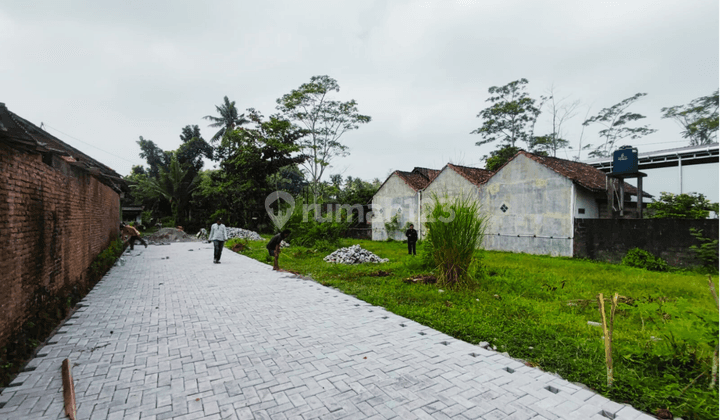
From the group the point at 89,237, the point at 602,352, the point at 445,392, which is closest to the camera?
the point at 445,392

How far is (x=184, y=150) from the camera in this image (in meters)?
Result: 32.8

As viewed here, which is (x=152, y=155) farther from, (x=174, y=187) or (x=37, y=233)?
(x=37, y=233)

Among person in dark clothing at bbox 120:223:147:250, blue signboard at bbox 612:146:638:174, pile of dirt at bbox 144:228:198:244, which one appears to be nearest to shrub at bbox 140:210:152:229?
pile of dirt at bbox 144:228:198:244

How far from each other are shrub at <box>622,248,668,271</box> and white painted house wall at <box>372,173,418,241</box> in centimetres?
1027

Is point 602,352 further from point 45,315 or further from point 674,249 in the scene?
point 674,249

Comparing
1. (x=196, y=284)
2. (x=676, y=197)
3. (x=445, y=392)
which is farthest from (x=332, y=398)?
(x=676, y=197)

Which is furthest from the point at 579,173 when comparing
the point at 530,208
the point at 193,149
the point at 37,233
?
the point at 193,149

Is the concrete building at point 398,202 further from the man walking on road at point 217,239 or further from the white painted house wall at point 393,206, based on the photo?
the man walking on road at point 217,239

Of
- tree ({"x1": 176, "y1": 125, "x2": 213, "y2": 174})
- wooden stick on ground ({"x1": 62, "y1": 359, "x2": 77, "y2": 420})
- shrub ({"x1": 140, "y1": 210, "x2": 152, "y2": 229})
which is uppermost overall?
tree ({"x1": 176, "y1": 125, "x2": 213, "y2": 174})

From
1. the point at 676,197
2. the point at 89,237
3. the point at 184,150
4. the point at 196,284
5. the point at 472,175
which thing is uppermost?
the point at 184,150

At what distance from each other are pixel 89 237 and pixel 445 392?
8502 millimetres

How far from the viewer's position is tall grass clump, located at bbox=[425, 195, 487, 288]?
276 inches

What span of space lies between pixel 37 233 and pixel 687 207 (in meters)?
17.2

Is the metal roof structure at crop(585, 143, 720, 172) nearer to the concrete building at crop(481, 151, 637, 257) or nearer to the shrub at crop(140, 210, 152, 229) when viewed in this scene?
the concrete building at crop(481, 151, 637, 257)
